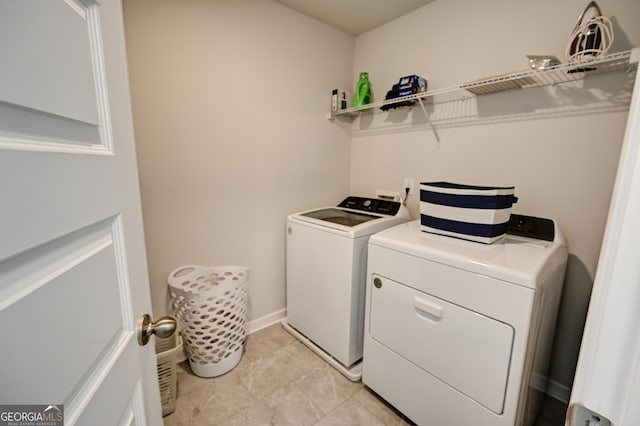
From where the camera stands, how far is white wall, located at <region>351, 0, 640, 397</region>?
1.34 m

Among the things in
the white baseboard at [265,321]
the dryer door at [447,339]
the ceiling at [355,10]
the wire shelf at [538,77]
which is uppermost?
the ceiling at [355,10]

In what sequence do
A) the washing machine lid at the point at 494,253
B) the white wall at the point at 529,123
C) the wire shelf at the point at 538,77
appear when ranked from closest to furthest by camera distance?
the washing machine lid at the point at 494,253 → the wire shelf at the point at 538,77 → the white wall at the point at 529,123

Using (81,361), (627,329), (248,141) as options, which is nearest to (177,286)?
(248,141)

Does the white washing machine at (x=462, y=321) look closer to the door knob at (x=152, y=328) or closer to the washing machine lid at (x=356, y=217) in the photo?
the washing machine lid at (x=356, y=217)

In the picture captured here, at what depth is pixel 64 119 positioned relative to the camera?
40 cm

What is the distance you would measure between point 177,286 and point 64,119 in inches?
55.2

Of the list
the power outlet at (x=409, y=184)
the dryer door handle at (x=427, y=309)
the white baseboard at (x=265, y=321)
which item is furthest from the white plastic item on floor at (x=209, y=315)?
the power outlet at (x=409, y=184)

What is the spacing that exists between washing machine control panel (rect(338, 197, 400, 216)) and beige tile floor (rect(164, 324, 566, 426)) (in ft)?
3.74

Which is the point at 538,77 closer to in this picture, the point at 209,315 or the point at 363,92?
the point at 363,92

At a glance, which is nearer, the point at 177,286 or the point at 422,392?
the point at 422,392

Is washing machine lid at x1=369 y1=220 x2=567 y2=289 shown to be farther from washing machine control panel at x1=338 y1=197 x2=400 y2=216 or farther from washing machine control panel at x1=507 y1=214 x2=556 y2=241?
washing machine control panel at x1=338 y1=197 x2=400 y2=216

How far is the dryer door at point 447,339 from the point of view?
3.43 ft

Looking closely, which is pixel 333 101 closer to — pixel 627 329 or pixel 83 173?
pixel 83 173

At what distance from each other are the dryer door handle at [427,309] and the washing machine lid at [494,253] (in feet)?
0.66
